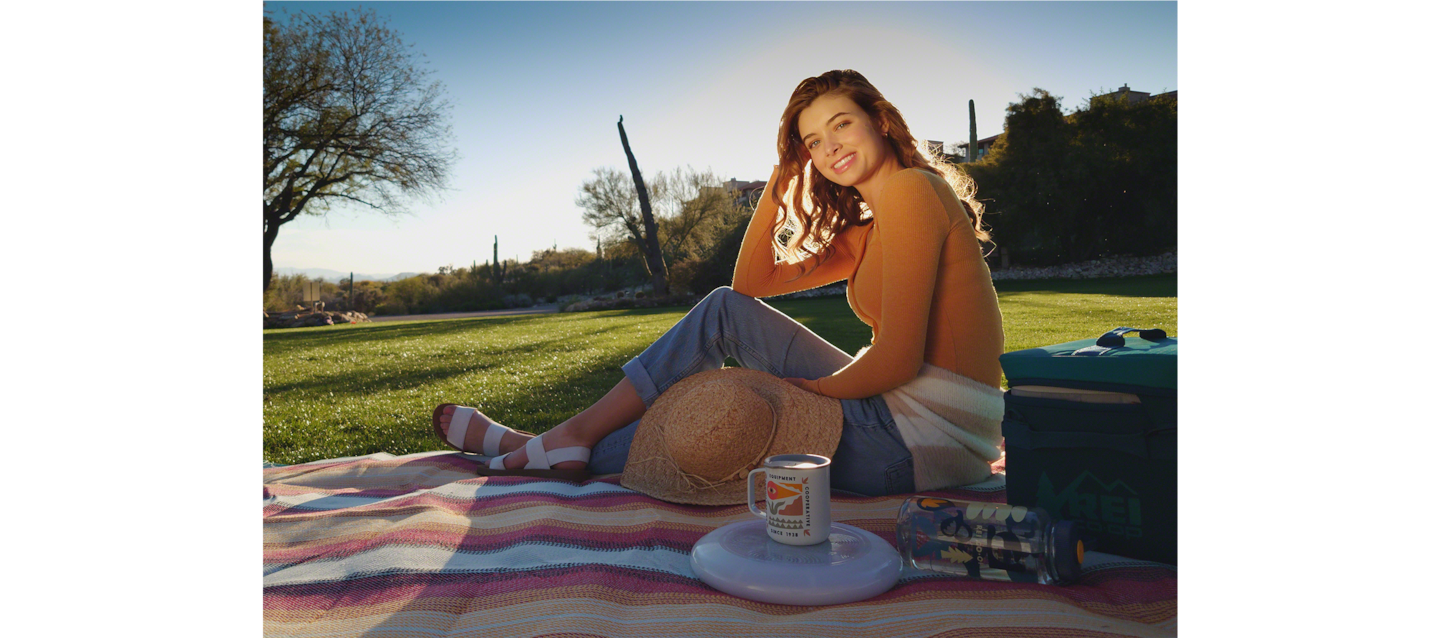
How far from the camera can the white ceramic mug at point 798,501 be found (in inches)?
51.0

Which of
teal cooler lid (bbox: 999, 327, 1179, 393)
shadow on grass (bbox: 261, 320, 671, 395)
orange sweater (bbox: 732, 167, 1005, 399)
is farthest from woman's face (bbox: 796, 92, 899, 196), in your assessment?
shadow on grass (bbox: 261, 320, 671, 395)

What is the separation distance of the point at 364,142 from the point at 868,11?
593 inches

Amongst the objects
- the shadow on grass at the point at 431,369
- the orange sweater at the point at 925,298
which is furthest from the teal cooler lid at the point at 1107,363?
the shadow on grass at the point at 431,369

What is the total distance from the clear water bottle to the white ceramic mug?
193mm

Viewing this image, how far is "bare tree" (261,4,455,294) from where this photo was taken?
13.5 metres

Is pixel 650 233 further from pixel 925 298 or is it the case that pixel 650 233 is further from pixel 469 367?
pixel 925 298

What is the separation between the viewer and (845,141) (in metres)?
1.87

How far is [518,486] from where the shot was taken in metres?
1.93

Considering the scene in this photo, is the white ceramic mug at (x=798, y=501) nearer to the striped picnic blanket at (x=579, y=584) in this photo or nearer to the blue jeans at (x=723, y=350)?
the striped picnic blanket at (x=579, y=584)
